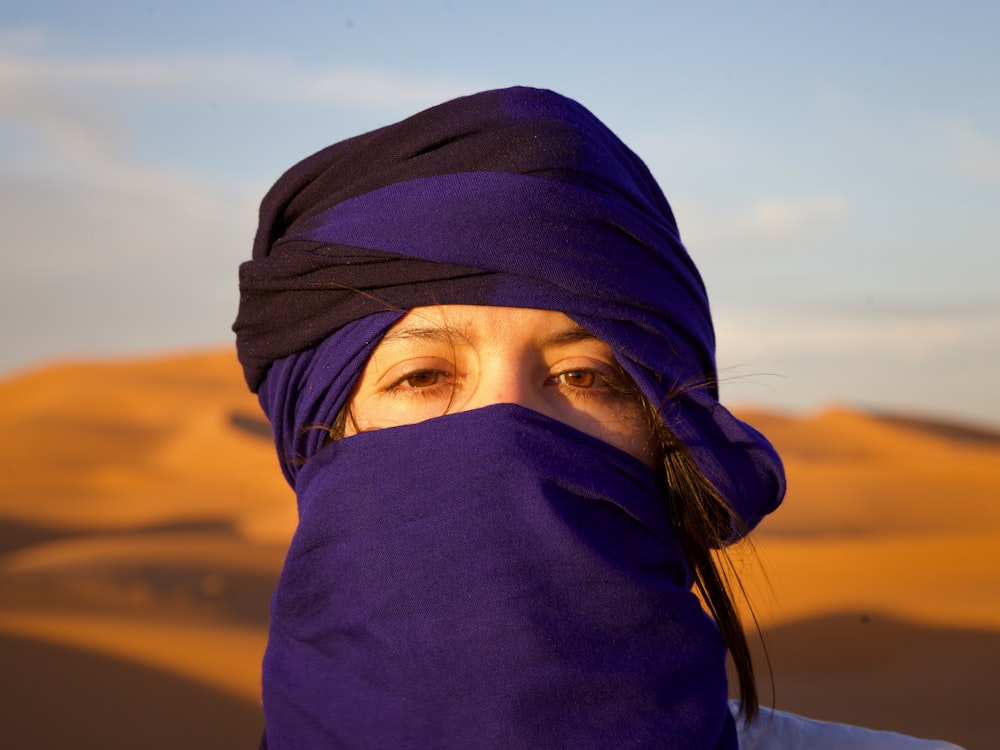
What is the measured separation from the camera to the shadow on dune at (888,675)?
28.9ft

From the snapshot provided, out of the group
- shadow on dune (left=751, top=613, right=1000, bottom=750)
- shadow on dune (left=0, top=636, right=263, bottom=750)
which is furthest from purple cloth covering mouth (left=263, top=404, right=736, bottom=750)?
shadow on dune (left=751, top=613, right=1000, bottom=750)

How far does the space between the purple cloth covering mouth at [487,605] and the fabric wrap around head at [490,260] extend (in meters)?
0.20

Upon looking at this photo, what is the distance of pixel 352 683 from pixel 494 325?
2.51 feet

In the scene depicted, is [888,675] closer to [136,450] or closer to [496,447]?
[496,447]

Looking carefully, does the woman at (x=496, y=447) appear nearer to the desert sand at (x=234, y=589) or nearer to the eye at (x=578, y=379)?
the eye at (x=578, y=379)

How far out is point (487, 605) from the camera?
6.91 ft

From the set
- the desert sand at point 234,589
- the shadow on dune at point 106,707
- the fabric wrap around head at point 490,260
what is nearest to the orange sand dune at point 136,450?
the desert sand at point 234,589

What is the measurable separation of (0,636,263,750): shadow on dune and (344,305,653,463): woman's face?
539 centimetres

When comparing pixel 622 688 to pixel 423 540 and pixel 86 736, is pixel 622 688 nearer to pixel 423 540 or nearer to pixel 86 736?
pixel 423 540

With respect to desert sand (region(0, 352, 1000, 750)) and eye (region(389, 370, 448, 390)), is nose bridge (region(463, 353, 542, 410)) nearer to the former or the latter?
eye (region(389, 370, 448, 390))

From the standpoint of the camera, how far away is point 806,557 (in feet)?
46.8

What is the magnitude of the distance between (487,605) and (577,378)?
55cm

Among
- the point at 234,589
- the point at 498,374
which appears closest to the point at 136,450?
the point at 234,589

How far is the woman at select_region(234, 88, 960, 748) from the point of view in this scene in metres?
2.12
